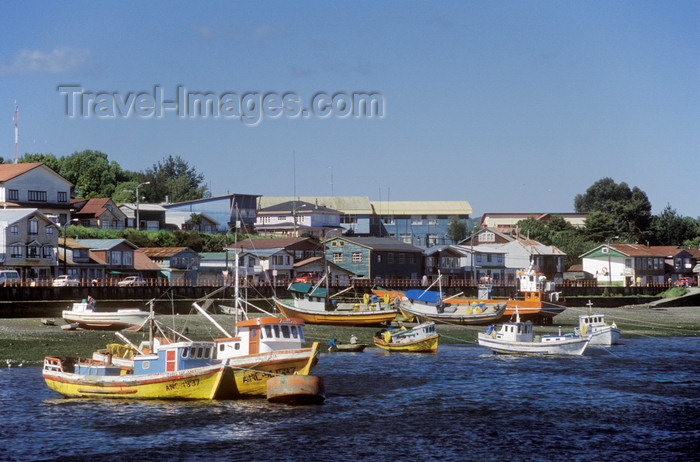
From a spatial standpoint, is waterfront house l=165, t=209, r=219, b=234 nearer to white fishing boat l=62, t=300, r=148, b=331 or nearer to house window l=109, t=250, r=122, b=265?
house window l=109, t=250, r=122, b=265

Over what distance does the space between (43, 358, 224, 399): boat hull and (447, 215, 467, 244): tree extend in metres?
140

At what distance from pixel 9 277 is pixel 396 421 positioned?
214 feet

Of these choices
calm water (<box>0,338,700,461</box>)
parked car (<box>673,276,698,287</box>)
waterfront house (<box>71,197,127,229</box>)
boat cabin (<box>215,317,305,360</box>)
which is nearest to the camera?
calm water (<box>0,338,700,461</box>)

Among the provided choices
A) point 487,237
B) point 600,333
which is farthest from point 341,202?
point 600,333

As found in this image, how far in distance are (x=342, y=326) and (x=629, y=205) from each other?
12383cm

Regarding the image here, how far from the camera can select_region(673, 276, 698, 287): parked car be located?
135250 millimetres

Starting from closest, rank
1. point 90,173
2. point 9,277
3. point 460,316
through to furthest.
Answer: point 460,316 < point 9,277 < point 90,173

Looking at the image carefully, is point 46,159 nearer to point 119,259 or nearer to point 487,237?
point 119,259

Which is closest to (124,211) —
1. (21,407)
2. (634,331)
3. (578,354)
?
(634,331)

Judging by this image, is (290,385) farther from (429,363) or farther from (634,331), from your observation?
(634,331)

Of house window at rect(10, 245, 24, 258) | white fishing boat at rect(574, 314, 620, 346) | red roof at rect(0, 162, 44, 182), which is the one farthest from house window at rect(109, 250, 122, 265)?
white fishing boat at rect(574, 314, 620, 346)

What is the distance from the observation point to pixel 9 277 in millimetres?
90750

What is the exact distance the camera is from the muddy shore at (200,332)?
52.4 metres

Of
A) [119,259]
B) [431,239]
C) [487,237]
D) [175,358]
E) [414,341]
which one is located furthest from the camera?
[431,239]
